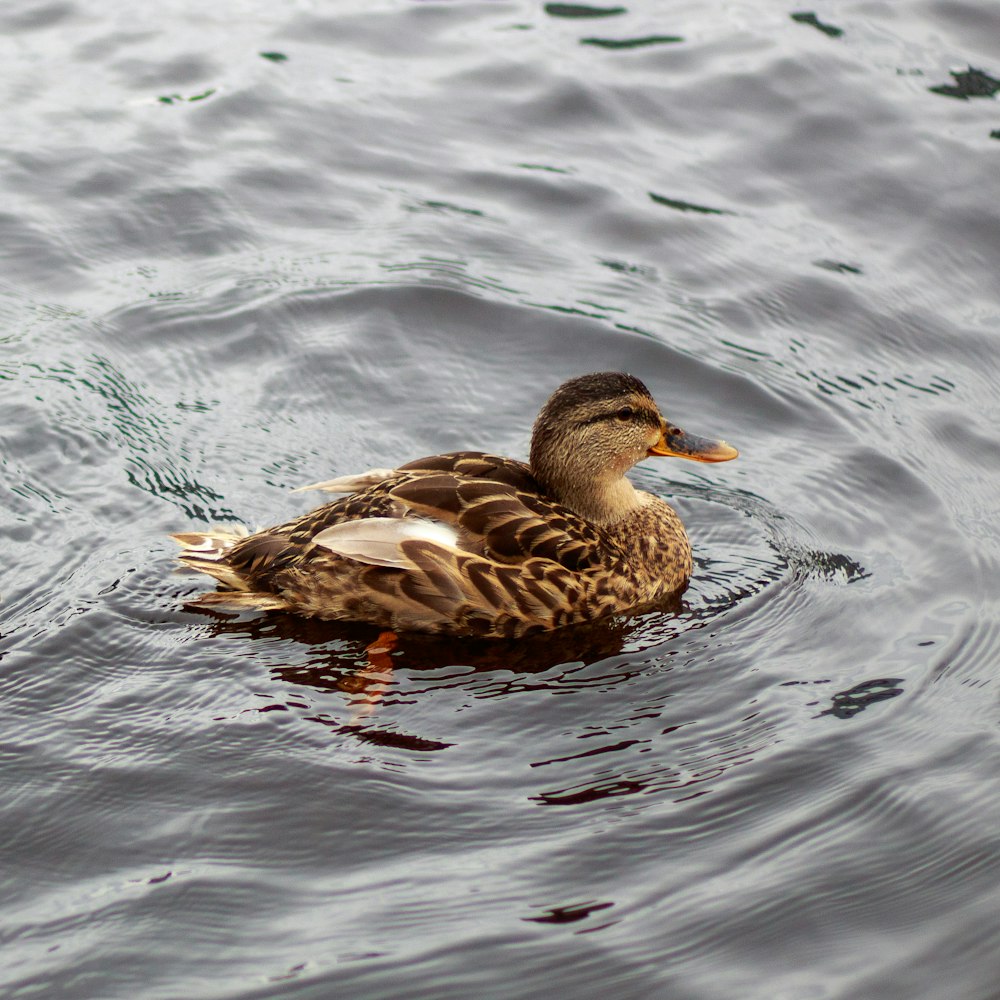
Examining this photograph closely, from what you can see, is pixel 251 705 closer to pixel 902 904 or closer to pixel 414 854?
pixel 414 854

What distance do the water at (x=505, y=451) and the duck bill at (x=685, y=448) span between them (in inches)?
18.5

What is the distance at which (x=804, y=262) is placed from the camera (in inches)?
369

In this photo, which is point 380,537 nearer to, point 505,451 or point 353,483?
point 353,483

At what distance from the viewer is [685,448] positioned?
7176 millimetres

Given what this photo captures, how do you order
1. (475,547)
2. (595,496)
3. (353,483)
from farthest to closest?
(595,496), (353,483), (475,547)

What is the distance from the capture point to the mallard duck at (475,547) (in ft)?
21.3

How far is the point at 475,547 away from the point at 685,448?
125cm

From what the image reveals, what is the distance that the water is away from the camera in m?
4.93

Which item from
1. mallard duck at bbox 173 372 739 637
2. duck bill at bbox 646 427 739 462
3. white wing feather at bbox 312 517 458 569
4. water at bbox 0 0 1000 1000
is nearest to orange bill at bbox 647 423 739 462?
duck bill at bbox 646 427 739 462

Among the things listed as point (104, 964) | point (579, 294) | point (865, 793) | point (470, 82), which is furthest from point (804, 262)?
point (104, 964)

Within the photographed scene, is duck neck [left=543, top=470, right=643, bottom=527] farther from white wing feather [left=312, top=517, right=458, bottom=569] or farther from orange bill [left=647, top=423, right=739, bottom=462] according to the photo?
white wing feather [left=312, top=517, right=458, bottom=569]

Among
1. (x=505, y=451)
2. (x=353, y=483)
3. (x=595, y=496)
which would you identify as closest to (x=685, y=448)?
(x=595, y=496)

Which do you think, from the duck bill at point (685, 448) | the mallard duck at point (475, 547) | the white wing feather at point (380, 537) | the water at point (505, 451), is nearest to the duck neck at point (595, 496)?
the mallard duck at point (475, 547)

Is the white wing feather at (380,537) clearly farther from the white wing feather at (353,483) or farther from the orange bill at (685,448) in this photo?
the orange bill at (685,448)
